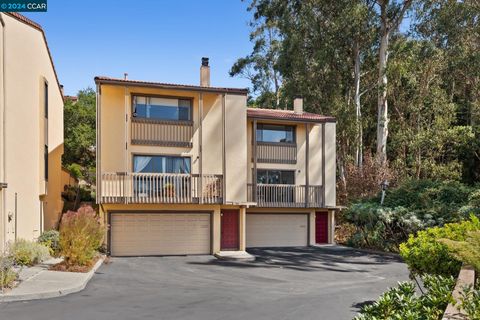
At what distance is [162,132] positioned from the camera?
2144 cm

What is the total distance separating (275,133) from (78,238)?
13.5 meters

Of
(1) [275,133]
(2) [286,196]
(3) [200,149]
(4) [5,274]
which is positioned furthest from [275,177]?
(4) [5,274]

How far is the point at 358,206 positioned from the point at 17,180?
16765 millimetres

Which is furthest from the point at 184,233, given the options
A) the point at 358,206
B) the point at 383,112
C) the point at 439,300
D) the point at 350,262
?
the point at 383,112

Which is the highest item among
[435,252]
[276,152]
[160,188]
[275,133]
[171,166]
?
[275,133]

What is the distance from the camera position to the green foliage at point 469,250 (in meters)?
7.21

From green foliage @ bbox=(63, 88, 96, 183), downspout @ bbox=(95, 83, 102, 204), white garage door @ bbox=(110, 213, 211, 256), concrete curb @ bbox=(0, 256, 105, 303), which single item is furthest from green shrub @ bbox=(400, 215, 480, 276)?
green foliage @ bbox=(63, 88, 96, 183)

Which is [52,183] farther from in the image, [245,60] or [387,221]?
[245,60]

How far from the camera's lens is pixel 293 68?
112 feet

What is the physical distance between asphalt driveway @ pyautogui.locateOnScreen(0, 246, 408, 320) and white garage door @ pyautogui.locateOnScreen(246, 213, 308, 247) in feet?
11.5

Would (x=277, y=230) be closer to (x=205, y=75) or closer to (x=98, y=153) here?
(x=205, y=75)

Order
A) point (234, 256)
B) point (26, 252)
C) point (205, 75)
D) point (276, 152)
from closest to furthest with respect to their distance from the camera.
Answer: point (26, 252) → point (234, 256) → point (205, 75) → point (276, 152)

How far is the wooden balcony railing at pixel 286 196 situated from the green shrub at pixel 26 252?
1110cm

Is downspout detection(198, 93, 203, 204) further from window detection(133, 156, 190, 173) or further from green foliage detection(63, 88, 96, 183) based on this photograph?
green foliage detection(63, 88, 96, 183)
